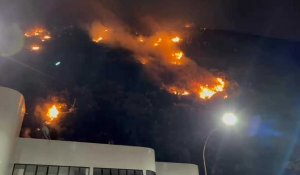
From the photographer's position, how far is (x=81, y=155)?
26547 millimetres

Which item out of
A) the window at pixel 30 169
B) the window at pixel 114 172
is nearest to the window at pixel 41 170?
the window at pixel 30 169

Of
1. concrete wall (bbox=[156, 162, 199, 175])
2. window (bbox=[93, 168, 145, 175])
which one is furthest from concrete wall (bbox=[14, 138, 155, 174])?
concrete wall (bbox=[156, 162, 199, 175])

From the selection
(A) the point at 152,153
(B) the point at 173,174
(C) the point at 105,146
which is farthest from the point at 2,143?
(B) the point at 173,174

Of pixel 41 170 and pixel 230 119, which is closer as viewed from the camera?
pixel 230 119

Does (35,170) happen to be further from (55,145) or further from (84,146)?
(84,146)

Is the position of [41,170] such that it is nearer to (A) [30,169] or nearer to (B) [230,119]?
(A) [30,169]

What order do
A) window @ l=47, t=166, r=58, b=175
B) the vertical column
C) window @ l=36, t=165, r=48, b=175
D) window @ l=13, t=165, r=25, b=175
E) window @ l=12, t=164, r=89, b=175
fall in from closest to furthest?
the vertical column, window @ l=13, t=165, r=25, b=175, window @ l=12, t=164, r=89, b=175, window @ l=36, t=165, r=48, b=175, window @ l=47, t=166, r=58, b=175

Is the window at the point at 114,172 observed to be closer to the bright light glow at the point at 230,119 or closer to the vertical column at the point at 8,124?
the vertical column at the point at 8,124

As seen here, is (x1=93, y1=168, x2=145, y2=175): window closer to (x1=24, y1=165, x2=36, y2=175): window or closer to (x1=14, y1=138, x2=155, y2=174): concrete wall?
(x1=14, y1=138, x2=155, y2=174): concrete wall

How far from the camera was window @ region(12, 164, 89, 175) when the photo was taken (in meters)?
24.4

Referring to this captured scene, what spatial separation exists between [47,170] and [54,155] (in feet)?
4.09

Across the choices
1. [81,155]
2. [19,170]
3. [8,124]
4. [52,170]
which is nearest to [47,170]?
[52,170]

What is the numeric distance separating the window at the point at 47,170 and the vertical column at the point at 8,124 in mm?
921

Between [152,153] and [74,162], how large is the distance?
729cm
